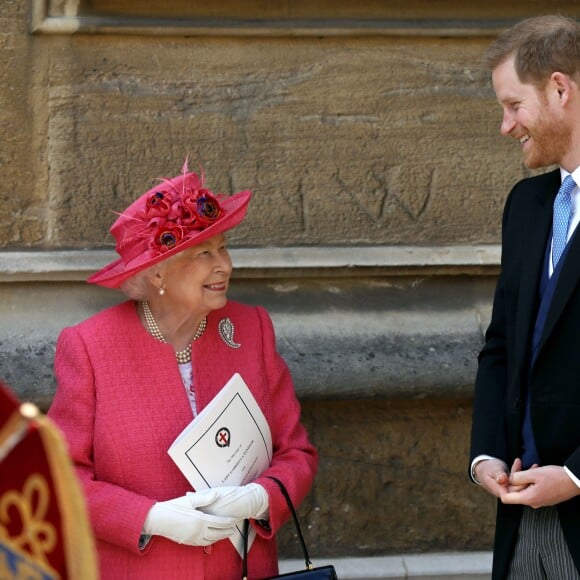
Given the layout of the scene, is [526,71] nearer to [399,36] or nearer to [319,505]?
[399,36]

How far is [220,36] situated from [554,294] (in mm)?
1715

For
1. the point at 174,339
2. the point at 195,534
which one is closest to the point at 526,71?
the point at 174,339

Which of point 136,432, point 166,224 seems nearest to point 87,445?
point 136,432

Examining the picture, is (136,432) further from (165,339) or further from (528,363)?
(528,363)

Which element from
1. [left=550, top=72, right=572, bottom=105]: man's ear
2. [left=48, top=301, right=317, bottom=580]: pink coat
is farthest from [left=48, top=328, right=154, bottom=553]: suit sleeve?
[left=550, top=72, right=572, bottom=105]: man's ear

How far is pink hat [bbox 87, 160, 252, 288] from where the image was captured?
280 centimetres

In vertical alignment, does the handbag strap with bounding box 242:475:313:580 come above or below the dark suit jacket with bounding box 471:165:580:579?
below

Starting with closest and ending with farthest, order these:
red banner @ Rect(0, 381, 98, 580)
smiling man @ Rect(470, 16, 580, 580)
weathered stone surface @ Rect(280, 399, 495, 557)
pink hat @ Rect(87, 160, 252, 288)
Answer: red banner @ Rect(0, 381, 98, 580) < smiling man @ Rect(470, 16, 580, 580) < pink hat @ Rect(87, 160, 252, 288) < weathered stone surface @ Rect(280, 399, 495, 557)

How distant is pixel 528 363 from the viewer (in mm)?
2609

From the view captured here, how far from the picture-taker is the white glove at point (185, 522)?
2.65 meters

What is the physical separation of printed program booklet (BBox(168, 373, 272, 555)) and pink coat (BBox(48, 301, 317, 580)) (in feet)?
0.16

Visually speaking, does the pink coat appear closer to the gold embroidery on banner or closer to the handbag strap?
the handbag strap

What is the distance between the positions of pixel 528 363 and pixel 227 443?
728mm

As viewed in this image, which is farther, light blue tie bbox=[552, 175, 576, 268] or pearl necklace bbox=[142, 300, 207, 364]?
pearl necklace bbox=[142, 300, 207, 364]
